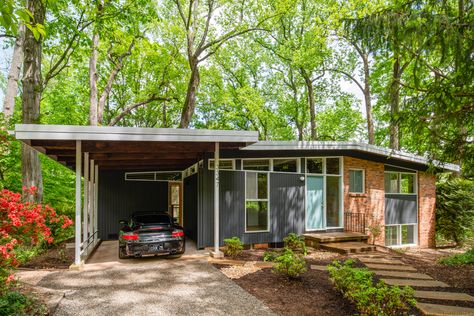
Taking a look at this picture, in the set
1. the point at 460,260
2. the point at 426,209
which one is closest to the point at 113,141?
the point at 460,260

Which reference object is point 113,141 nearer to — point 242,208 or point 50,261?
point 50,261

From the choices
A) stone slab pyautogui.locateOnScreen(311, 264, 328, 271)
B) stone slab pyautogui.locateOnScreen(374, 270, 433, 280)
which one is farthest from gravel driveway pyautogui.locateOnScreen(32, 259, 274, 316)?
stone slab pyautogui.locateOnScreen(374, 270, 433, 280)

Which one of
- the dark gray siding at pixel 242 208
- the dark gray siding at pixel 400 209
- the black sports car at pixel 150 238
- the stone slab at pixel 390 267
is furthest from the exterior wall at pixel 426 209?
the black sports car at pixel 150 238

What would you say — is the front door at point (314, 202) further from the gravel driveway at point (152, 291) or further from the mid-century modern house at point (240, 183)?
the gravel driveway at point (152, 291)

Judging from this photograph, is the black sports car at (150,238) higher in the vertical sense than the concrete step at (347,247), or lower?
higher

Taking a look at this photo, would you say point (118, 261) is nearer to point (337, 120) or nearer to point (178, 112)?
point (178, 112)

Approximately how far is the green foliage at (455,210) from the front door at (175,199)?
11148 mm

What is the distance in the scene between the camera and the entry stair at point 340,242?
974 centimetres

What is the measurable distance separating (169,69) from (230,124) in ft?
29.5

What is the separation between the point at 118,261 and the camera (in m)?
8.33

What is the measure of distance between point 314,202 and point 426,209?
19.9 ft

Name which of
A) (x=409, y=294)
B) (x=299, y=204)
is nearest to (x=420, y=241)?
(x=299, y=204)

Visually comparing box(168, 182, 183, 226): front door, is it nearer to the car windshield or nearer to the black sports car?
the car windshield

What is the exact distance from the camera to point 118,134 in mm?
6855
